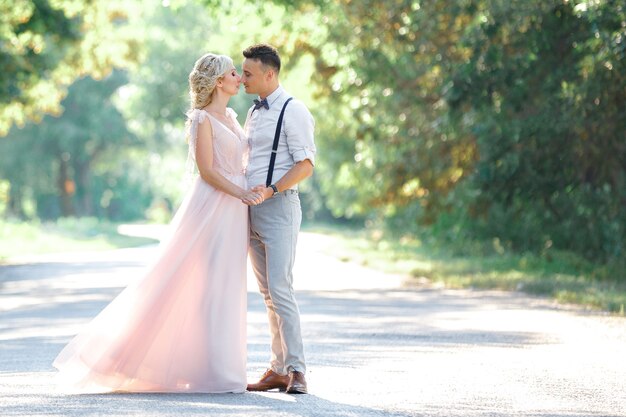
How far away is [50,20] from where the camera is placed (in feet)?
103

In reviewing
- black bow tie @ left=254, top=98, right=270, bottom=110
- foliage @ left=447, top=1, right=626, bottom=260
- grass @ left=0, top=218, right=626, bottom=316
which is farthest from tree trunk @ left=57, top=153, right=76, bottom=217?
black bow tie @ left=254, top=98, right=270, bottom=110

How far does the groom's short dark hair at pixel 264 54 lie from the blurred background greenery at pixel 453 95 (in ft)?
29.3

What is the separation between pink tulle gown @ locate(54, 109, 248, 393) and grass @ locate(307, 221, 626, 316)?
25.7ft

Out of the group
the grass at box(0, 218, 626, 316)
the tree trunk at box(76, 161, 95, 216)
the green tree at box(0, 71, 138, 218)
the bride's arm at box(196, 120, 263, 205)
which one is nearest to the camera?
the bride's arm at box(196, 120, 263, 205)

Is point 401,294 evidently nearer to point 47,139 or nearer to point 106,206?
point 47,139

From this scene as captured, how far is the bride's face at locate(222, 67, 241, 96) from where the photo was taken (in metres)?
9.11

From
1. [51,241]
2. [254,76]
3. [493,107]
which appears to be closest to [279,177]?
[254,76]

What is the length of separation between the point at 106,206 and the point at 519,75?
88.7 meters

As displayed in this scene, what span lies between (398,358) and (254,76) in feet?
11.3

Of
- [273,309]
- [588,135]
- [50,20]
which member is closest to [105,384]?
[273,309]

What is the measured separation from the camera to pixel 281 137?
354 inches

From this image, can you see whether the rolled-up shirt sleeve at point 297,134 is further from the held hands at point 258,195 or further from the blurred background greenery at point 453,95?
the blurred background greenery at point 453,95

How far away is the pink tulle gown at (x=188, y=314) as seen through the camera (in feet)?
29.0

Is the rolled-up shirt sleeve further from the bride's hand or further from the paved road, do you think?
the paved road
